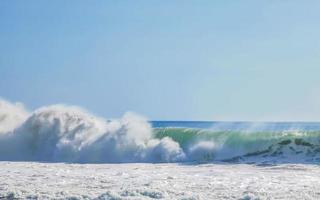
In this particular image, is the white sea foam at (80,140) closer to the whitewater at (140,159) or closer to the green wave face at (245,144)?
the whitewater at (140,159)

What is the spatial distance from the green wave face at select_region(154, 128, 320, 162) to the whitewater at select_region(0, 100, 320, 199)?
4cm

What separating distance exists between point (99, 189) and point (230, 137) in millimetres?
15180

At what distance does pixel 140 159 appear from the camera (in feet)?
87.9

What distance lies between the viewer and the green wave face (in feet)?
80.9

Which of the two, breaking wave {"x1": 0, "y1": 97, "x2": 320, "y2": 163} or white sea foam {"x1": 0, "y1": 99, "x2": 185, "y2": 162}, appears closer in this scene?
breaking wave {"x1": 0, "y1": 97, "x2": 320, "y2": 163}

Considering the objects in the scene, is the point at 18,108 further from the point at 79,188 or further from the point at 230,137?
the point at 79,188

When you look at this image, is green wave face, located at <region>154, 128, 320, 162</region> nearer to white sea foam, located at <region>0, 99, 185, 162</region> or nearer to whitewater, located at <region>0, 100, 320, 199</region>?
whitewater, located at <region>0, 100, 320, 199</region>

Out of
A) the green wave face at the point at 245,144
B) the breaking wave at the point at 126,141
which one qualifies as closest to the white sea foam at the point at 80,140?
the breaking wave at the point at 126,141

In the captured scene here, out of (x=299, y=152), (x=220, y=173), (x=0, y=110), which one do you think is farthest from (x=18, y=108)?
(x=220, y=173)

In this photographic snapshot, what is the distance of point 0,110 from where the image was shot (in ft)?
113

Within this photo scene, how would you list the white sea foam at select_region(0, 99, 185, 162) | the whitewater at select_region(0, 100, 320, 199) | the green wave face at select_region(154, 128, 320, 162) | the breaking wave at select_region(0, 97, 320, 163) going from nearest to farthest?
the whitewater at select_region(0, 100, 320, 199), the green wave face at select_region(154, 128, 320, 162), the breaking wave at select_region(0, 97, 320, 163), the white sea foam at select_region(0, 99, 185, 162)

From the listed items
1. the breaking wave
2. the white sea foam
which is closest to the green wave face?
the breaking wave

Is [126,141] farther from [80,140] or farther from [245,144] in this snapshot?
[245,144]

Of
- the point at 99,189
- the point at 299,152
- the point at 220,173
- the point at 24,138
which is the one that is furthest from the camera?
the point at 24,138
